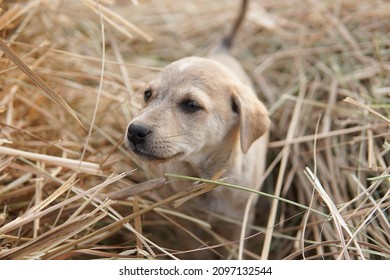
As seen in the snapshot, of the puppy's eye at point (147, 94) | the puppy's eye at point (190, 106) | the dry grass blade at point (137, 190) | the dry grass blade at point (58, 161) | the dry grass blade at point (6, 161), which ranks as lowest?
the dry grass blade at point (137, 190)

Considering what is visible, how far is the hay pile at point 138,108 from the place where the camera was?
8.55 ft

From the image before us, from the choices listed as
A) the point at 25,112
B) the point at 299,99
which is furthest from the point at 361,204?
the point at 25,112

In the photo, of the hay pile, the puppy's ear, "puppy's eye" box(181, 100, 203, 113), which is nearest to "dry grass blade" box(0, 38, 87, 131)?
the hay pile

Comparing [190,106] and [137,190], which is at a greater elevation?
[190,106]

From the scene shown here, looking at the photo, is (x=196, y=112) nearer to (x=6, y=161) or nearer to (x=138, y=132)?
(x=138, y=132)

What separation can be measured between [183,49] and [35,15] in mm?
1378

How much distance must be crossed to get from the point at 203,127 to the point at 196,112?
9cm

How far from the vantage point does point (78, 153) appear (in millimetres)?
3172

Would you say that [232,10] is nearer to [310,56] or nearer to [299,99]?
[310,56]

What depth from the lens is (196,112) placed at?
2828 mm

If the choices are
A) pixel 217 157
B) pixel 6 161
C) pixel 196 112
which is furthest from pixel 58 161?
pixel 217 157

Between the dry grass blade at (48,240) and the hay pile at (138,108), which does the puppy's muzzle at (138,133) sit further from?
the dry grass blade at (48,240)

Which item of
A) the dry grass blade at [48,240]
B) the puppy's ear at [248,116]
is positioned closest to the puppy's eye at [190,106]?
the puppy's ear at [248,116]

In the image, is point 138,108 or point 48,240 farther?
point 138,108
